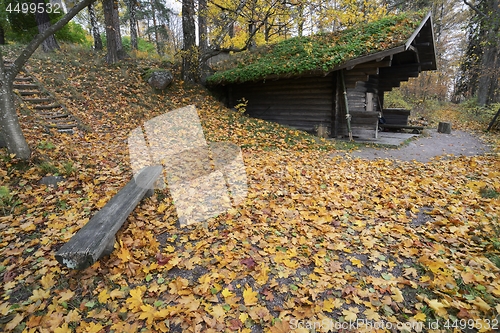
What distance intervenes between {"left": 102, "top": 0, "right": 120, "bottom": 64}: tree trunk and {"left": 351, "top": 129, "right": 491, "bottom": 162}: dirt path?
37.1 feet

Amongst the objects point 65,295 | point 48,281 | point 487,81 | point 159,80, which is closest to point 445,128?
point 487,81

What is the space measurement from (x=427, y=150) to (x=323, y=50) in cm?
505

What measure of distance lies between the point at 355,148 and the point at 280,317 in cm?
733

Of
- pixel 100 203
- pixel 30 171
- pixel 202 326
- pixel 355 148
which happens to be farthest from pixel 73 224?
pixel 355 148

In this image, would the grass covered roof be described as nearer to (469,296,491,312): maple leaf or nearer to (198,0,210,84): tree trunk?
(198,0,210,84): tree trunk

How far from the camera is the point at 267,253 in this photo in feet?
10.3

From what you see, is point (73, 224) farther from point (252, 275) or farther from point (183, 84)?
point (183, 84)

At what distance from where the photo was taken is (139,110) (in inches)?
367

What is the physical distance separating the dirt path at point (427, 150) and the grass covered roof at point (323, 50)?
322cm

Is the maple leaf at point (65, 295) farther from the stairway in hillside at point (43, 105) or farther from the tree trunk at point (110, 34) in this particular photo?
the tree trunk at point (110, 34)

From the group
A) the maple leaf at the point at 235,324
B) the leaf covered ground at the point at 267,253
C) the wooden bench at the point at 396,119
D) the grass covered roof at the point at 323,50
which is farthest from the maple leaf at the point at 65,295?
the wooden bench at the point at 396,119

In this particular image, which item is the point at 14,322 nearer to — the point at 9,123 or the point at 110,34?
the point at 9,123

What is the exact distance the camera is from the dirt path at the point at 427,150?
7.61 metres

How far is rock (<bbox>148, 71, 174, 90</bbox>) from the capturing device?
11.1 m
